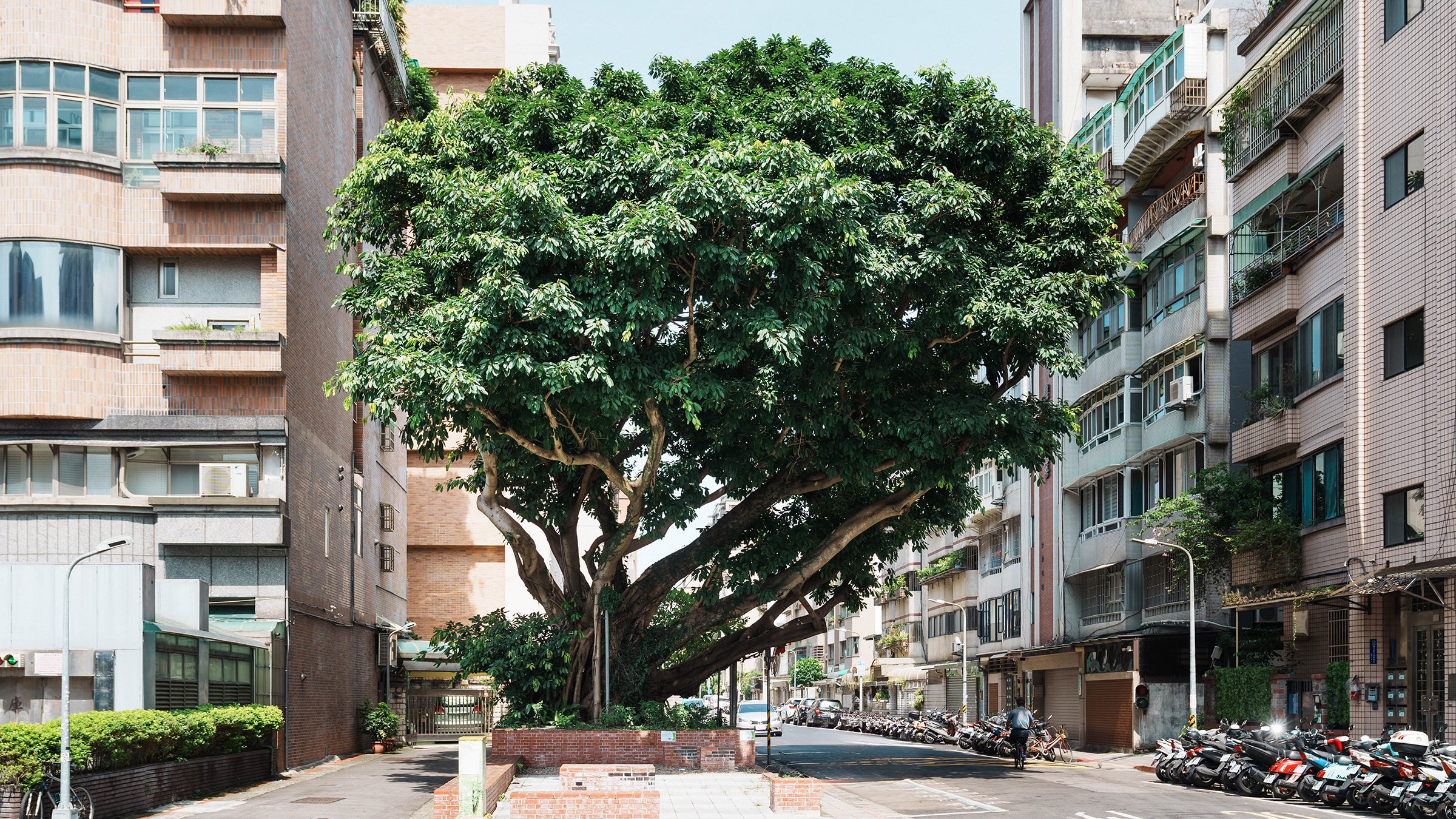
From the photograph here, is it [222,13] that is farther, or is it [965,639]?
[965,639]

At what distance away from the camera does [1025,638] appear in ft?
179

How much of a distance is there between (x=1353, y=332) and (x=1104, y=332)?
17421 mm

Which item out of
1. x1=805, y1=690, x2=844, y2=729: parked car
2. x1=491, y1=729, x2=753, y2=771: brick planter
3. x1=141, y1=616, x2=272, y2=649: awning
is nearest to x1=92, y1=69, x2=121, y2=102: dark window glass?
x1=141, y1=616, x2=272, y2=649: awning

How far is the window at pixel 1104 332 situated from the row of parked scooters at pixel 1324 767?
17035mm

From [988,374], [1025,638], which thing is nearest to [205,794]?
[988,374]

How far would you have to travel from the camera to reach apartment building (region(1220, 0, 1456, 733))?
25.9 metres

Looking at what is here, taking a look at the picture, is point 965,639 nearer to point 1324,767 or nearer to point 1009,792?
point 1009,792

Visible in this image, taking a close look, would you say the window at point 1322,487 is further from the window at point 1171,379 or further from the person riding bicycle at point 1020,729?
the person riding bicycle at point 1020,729

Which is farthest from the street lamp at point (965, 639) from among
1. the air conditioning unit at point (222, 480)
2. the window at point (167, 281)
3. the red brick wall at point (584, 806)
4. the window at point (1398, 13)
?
the red brick wall at point (584, 806)

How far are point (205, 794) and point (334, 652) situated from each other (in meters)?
11.6

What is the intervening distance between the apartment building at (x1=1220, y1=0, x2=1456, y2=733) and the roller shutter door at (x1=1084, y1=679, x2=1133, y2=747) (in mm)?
8006

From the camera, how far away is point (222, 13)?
100ft

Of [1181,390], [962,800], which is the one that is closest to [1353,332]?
[1181,390]

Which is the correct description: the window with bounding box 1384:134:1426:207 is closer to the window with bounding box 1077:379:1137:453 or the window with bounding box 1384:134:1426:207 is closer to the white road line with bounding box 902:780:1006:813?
the white road line with bounding box 902:780:1006:813
